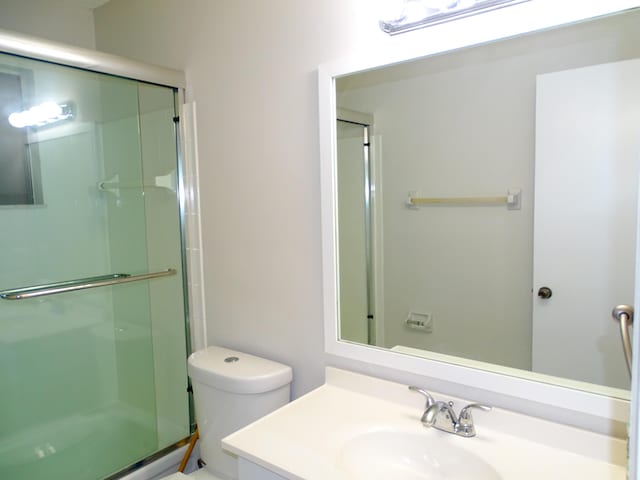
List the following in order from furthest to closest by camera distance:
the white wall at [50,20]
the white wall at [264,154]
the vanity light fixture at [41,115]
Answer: the white wall at [50,20] → the vanity light fixture at [41,115] → the white wall at [264,154]

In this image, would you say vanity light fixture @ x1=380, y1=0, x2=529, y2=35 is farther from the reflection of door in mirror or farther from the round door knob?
the round door knob

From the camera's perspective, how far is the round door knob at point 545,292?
3.90 ft

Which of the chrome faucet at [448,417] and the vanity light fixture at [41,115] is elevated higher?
the vanity light fixture at [41,115]

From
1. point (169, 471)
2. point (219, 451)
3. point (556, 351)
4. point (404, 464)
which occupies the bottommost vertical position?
point (169, 471)

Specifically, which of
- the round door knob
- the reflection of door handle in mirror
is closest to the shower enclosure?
the round door knob

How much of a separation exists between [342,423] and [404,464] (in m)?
0.19

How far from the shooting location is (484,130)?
4.14 ft

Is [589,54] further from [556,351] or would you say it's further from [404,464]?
→ [404,464]

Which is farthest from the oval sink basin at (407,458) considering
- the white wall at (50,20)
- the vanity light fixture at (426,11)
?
the white wall at (50,20)

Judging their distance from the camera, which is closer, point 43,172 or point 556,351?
point 556,351

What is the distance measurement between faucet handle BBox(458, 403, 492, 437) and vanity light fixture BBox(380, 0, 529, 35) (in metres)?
1.01

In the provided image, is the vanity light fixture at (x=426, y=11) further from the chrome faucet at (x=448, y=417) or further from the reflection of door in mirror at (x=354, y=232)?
the chrome faucet at (x=448, y=417)

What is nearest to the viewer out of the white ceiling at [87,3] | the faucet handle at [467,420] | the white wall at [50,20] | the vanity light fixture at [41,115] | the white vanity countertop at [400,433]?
the white vanity countertop at [400,433]

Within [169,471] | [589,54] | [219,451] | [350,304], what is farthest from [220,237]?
[589,54]
